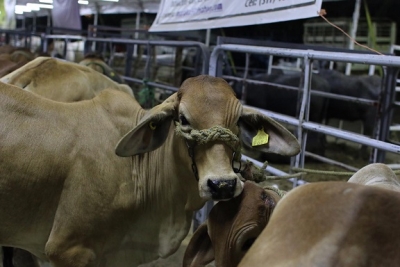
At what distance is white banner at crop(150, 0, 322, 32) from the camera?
12.1 ft

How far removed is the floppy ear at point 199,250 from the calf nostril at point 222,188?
0.13m

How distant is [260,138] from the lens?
2479 millimetres

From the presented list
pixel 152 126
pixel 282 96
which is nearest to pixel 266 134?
pixel 152 126

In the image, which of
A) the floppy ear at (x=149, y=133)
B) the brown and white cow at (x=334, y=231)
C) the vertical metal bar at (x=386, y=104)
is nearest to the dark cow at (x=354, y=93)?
the vertical metal bar at (x=386, y=104)

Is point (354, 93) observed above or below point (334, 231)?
below

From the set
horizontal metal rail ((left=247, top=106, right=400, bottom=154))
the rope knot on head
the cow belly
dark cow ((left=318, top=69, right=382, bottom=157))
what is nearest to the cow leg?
the cow belly

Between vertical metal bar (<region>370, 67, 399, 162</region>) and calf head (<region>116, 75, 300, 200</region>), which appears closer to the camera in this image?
calf head (<region>116, 75, 300, 200</region>)

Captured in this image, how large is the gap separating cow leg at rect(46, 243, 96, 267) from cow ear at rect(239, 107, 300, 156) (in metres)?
0.99

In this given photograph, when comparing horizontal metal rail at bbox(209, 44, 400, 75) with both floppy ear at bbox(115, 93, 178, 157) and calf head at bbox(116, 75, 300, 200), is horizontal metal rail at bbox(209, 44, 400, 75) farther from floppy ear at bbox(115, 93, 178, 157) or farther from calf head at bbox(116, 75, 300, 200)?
floppy ear at bbox(115, 93, 178, 157)

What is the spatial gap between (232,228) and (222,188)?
0.70 feet

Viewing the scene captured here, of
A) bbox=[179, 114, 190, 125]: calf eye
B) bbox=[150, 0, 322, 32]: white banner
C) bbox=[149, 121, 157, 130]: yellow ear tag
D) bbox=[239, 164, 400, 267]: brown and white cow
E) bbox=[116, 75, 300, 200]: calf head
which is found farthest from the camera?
bbox=[150, 0, 322, 32]: white banner

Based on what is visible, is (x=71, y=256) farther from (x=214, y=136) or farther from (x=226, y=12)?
(x=226, y=12)

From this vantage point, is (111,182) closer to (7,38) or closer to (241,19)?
(241,19)

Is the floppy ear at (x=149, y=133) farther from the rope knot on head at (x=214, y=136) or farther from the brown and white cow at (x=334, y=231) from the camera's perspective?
the brown and white cow at (x=334, y=231)
